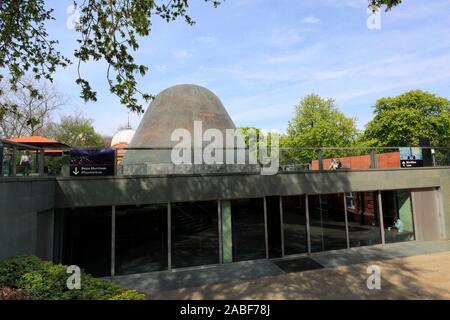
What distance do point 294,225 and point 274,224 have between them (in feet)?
3.69

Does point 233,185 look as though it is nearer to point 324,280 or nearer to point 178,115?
point 324,280

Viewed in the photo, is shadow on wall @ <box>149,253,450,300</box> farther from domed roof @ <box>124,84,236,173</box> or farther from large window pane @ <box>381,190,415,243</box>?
domed roof @ <box>124,84,236,173</box>

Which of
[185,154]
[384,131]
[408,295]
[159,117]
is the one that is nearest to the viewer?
[408,295]

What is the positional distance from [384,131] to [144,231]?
120ft

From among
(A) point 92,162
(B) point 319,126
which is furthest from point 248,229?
(B) point 319,126

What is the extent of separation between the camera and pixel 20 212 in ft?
26.8

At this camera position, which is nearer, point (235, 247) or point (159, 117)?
point (235, 247)

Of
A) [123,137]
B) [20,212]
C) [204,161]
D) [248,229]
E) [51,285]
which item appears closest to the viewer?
[51,285]

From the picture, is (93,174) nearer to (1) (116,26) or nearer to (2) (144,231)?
(2) (144,231)

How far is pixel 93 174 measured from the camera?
38.2ft

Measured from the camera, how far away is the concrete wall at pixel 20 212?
7215mm

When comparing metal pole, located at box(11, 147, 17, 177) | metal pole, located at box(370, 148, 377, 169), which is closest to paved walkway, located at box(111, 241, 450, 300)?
metal pole, located at box(370, 148, 377, 169)

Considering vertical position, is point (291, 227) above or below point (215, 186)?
below

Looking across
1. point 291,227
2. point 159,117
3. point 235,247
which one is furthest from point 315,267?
point 159,117
